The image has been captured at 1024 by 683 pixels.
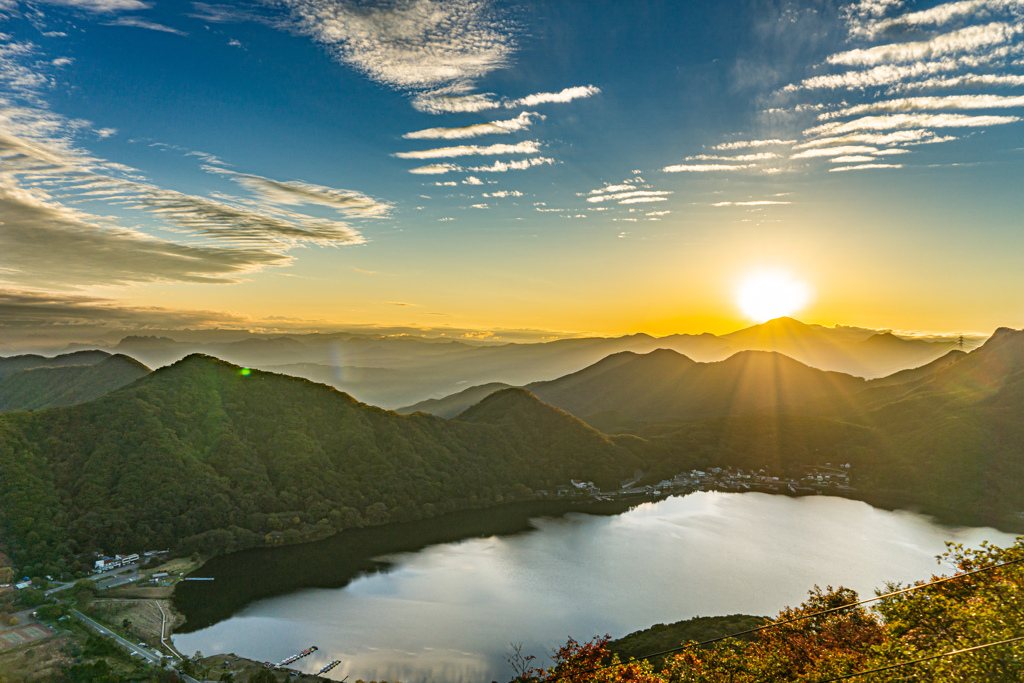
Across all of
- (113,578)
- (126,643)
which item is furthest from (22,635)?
(113,578)

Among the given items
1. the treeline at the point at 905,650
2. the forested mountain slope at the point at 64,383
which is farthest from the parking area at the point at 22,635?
the forested mountain slope at the point at 64,383

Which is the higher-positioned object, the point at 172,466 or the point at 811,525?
the point at 172,466

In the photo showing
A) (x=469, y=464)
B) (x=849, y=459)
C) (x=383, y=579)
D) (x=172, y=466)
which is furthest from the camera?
(x=849, y=459)

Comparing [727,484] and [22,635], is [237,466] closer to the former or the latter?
[22,635]

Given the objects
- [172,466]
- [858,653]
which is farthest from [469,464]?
[858,653]

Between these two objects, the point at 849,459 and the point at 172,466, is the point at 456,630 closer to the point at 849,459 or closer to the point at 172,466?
the point at 172,466
